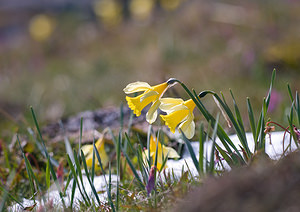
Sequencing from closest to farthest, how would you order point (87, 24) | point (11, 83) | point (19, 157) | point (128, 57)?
1. point (19, 157)
2. point (11, 83)
3. point (128, 57)
4. point (87, 24)

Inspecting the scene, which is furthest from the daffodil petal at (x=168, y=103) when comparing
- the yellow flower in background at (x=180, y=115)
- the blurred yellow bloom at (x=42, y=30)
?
the blurred yellow bloom at (x=42, y=30)

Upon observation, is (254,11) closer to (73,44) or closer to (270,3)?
(270,3)

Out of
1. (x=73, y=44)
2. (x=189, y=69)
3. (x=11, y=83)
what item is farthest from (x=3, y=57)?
(x=189, y=69)

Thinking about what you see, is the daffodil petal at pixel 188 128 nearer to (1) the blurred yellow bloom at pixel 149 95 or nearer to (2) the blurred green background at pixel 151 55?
(1) the blurred yellow bloom at pixel 149 95

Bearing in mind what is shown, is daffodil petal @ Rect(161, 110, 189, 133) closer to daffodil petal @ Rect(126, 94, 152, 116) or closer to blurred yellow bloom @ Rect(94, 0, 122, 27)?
daffodil petal @ Rect(126, 94, 152, 116)

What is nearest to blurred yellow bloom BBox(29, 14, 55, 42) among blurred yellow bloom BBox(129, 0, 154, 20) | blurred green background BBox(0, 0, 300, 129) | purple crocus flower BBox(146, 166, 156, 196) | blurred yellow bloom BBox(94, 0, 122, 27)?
blurred green background BBox(0, 0, 300, 129)

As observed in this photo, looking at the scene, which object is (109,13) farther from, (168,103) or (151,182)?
(151,182)

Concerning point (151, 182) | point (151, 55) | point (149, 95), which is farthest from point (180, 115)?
point (151, 55)

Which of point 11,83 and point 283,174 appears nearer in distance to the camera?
point 283,174
